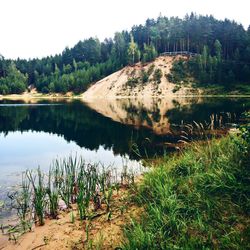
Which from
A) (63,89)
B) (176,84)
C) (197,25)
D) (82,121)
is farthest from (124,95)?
(82,121)

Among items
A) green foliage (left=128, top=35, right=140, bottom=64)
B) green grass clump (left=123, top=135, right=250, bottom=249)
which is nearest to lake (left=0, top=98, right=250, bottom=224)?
green grass clump (left=123, top=135, right=250, bottom=249)

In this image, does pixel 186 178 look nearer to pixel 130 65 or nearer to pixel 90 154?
pixel 90 154

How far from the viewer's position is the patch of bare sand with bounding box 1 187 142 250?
10.0m

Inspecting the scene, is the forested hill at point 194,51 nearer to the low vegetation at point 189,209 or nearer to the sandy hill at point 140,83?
the sandy hill at point 140,83

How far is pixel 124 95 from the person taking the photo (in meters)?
158

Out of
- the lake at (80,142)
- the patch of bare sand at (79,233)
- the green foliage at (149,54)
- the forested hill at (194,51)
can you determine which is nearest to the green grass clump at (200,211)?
the patch of bare sand at (79,233)

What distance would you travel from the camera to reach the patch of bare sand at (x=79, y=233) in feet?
32.9

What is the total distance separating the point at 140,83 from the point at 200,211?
154m

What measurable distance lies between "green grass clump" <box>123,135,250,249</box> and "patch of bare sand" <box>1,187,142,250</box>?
0.61m

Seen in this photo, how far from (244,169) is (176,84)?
473ft

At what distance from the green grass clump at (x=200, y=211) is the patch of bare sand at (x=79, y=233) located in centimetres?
61

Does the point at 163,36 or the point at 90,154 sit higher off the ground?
the point at 163,36

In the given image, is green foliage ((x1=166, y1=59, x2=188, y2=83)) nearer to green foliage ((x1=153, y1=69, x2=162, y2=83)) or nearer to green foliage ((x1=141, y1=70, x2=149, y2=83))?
green foliage ((x1=153, y1=69, x2=162, y2=83))

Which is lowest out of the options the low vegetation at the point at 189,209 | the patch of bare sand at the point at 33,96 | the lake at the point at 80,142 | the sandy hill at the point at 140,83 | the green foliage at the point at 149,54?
the lake at the point at 80,142
